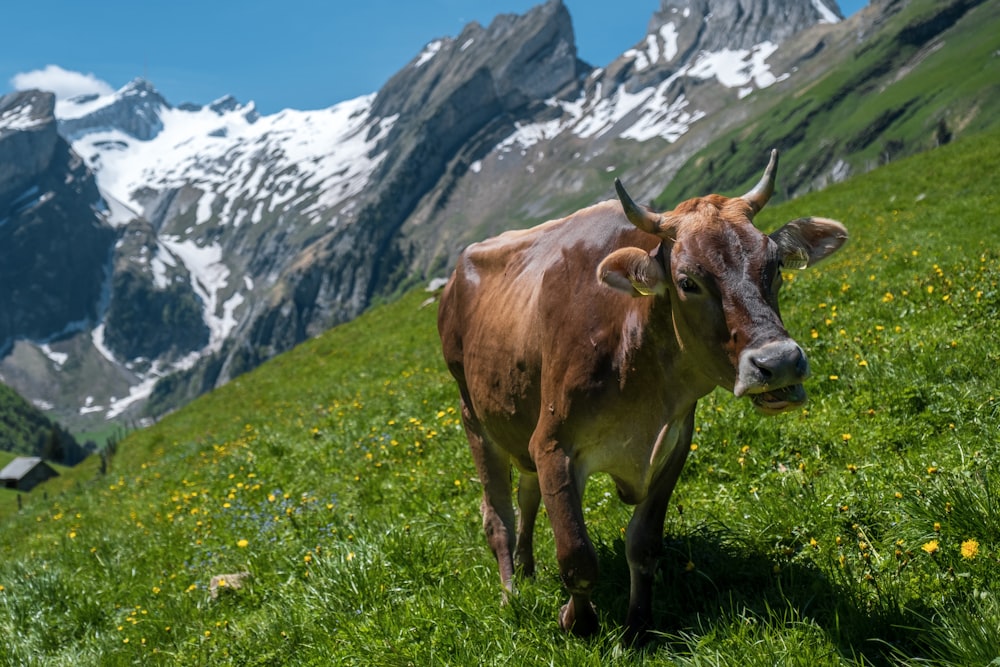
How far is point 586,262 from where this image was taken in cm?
509

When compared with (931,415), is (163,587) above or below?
above

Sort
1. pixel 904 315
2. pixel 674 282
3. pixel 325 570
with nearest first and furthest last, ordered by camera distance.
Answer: pixel 674 282
pixel 325 570
pixel 904 315

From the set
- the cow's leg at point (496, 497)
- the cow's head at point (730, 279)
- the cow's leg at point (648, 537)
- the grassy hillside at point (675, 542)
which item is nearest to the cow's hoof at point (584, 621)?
the grassy hillside at point (675, 542)

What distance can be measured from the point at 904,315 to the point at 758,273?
7.65m

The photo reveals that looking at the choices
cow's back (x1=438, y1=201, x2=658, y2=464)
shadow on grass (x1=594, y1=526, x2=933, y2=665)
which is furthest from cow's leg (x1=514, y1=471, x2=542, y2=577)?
shadow on grass (x1=594, y1=526, x2=933, y2=665)

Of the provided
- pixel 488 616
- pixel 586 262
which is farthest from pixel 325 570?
pixel 586 262

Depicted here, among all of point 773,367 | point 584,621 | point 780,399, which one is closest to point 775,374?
point 773,367

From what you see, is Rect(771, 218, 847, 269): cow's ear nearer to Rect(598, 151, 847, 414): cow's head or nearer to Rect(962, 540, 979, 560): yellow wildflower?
Rect(598, 151, 847, 414): cow's head

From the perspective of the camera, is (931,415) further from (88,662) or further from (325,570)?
(88,662)

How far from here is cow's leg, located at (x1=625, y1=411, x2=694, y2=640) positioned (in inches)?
191

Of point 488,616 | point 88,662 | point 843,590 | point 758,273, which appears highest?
point 758,273

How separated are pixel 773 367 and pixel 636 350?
42.3 inches

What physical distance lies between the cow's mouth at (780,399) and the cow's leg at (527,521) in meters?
2.72

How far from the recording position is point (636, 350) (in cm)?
447
